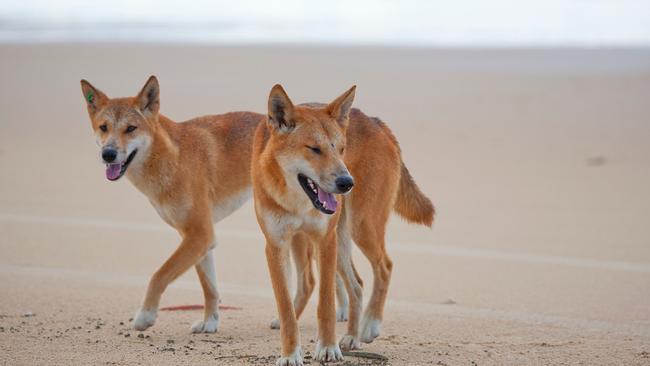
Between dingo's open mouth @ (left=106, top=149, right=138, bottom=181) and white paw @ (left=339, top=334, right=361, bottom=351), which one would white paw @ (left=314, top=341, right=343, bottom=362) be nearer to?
white paw @ (left=339, top=334, right=361, bottom=351)

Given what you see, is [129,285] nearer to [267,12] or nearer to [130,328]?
[130,328]

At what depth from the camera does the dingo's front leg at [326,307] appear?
5.98m

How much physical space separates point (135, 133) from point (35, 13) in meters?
25.1

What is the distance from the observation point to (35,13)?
3077cm

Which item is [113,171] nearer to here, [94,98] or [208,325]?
[94,98]

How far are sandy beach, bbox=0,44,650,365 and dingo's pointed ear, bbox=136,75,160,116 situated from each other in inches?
60.9

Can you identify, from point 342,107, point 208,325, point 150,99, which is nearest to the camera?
point 342,107

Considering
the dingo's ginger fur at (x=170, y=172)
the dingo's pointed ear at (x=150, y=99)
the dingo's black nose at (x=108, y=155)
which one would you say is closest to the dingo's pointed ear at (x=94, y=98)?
the dingo's ginger fur at (x=170, y=172)

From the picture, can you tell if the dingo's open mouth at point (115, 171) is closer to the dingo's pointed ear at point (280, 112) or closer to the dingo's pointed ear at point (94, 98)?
the dingo's pointed ear at point (94, 98)

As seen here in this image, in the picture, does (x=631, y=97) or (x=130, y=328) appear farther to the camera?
(x=631, y=97)

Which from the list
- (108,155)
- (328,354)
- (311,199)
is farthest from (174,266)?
(311,199)

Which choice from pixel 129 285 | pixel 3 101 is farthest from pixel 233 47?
pixel 129 285

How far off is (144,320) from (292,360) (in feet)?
4.54

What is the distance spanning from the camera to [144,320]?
6.73 metres
